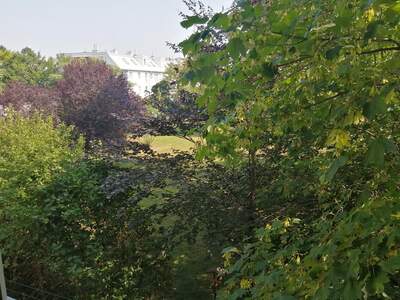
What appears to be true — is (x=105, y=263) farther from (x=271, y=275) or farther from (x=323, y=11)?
(x=323, y=11)

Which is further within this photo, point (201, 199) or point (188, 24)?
point (201, 199)

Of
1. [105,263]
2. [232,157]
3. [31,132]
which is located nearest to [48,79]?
[31,132]

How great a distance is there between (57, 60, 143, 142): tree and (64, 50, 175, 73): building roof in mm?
59252

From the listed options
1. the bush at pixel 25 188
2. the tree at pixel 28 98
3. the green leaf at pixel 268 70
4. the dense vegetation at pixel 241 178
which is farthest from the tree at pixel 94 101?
the green leaf at pixel 268 70

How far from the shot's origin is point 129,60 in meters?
88.8

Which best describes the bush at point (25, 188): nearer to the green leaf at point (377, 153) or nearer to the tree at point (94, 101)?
the green leaf at point (377, 153)

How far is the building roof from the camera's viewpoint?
83125mm

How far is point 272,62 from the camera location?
182 cm

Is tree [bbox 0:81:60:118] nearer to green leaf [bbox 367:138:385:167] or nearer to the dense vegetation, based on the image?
the dense vegetation

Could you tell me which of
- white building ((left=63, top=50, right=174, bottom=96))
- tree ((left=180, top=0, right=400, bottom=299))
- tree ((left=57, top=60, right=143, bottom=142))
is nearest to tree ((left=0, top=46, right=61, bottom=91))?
tree ((left=57, top=60, right=143, bottom=142))

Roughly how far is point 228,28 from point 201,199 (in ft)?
11.4

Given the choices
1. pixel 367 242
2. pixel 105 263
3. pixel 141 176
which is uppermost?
pixel 367 242

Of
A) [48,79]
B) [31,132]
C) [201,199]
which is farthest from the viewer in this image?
[48,79]

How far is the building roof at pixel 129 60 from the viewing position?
83.1 meters
